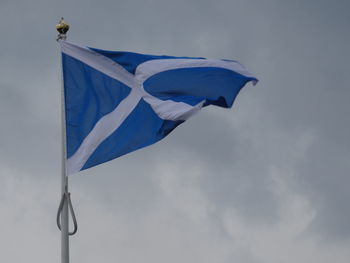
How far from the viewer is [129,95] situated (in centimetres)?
2055

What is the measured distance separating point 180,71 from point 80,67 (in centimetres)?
287

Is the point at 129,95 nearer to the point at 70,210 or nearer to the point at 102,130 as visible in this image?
→ the point at 102,130

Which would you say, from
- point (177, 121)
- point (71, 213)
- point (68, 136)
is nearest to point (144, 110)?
point (177, 121)

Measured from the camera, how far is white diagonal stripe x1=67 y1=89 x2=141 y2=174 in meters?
→ 18.6

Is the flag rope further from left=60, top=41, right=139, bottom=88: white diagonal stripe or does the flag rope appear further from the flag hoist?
left=60, top=41, right=139, bottom=88: white diagonal stripe

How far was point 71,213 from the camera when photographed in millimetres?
17891

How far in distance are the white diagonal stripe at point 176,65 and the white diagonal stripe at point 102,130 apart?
632 mm

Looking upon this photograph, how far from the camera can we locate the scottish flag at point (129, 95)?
1905 cm

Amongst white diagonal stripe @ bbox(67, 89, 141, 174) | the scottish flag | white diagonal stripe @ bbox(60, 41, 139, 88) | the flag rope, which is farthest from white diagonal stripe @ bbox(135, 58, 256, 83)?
the flag rope

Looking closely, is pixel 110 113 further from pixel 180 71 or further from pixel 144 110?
pixel 180 71

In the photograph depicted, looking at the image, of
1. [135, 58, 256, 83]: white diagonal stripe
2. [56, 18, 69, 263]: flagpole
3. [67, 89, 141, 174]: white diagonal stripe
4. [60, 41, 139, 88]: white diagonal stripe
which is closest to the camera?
[56, 18, 69, 263]: flagpole

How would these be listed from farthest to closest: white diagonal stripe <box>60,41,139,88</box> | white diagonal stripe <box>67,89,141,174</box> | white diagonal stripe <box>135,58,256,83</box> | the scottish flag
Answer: white diagonal stripe <box>135,58,256,83</box>
white diagonal stripe <box>60,41,139,88</box>
the scottish flag
white diagonal stripe <box>67,89,141,174</box>

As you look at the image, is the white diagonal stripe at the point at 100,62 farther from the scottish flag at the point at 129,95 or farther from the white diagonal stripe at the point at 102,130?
the white diagonal stripe at the point at 102,130

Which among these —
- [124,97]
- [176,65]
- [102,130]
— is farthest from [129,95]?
[176,65]
